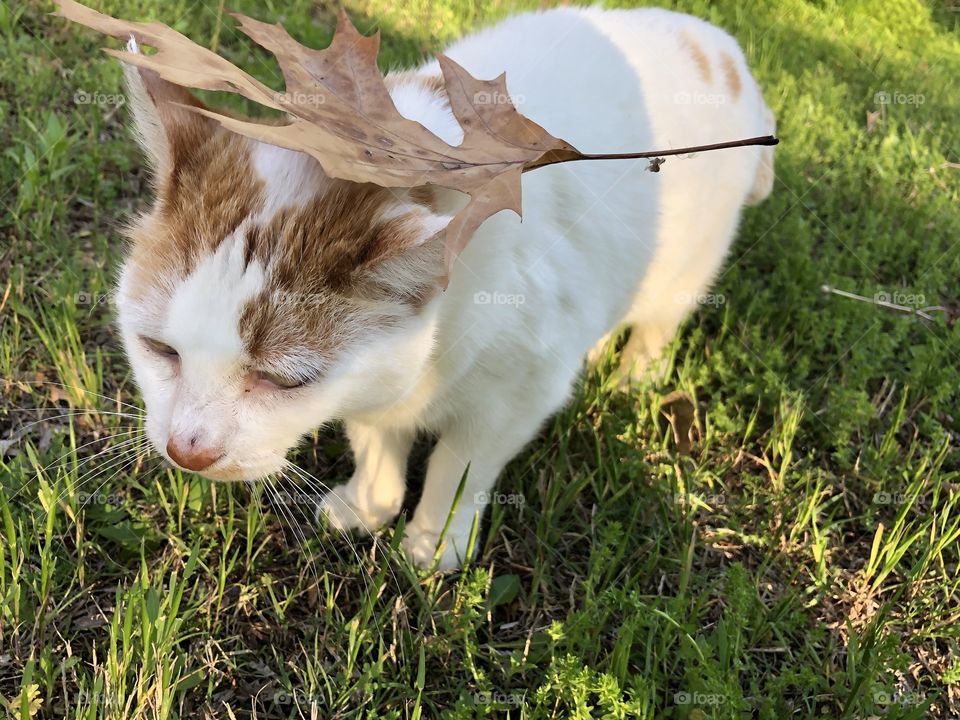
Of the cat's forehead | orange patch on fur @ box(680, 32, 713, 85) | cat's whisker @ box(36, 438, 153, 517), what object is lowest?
cat's whisker @ box(36, 438, 153, 517)

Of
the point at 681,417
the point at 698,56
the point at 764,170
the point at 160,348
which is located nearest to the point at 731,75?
the point at 698,56

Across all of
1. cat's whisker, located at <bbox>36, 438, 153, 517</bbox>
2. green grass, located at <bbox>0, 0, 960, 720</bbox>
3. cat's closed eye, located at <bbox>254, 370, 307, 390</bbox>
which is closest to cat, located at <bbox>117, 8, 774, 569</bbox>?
cat's closed eye, located at <bbox>254, 370, 307, 390</bbox>

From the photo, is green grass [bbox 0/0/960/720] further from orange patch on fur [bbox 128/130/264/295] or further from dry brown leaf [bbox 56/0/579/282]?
dry brown leaf [bbox 56/0/579/282]

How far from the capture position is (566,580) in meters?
2.22

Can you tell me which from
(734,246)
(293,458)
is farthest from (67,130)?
(734,246)

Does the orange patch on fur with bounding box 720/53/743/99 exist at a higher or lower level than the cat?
higher

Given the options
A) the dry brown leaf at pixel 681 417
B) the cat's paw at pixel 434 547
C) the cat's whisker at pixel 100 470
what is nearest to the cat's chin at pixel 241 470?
the cat's whisker at pixel 100 470

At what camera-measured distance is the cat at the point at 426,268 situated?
137 centimetres

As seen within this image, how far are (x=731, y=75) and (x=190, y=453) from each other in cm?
198

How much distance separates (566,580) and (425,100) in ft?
4.51

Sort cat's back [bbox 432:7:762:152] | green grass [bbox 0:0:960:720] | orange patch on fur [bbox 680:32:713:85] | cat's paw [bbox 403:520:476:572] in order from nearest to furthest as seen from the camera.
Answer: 1. green grass [bbox 0:0:960:720]
2. cat's back [bbox 432:7:762:152]
3. cat's paw [bbox 403:520:476:572]
4. orange patch on fur [bbox 680:32:713:85]

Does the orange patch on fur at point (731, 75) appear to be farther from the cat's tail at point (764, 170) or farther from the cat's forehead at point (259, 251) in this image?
the cat's forehead at point (259, 251)

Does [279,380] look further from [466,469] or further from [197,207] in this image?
[466,469]

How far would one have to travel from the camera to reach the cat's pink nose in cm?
137
